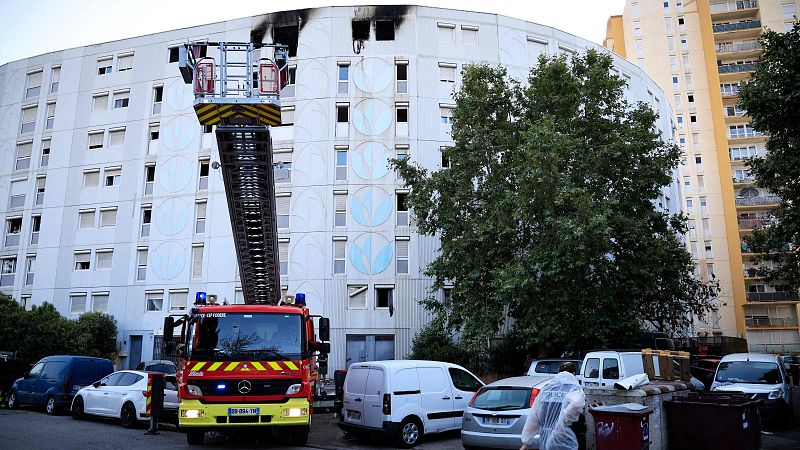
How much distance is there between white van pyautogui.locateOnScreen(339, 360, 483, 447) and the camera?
37.0 feet

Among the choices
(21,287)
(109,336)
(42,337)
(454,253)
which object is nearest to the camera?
(454,253)

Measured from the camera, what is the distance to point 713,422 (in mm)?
9289

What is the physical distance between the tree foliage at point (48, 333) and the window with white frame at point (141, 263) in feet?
9.01

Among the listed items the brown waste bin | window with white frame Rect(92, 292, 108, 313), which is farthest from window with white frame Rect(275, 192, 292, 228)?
the brown waste bin

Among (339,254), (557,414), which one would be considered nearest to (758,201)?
(339,254)

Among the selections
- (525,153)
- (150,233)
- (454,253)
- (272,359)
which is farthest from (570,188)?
(150,233)

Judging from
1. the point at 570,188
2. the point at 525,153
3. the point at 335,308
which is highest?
the point at 525,153

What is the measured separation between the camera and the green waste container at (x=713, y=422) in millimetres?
9047

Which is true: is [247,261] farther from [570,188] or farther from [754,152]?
[754,152]

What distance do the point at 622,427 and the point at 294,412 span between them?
5518 millimetres

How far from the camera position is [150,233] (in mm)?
→ 30969

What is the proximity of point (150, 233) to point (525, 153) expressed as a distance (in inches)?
856

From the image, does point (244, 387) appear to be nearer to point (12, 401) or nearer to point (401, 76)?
point (12, 401)

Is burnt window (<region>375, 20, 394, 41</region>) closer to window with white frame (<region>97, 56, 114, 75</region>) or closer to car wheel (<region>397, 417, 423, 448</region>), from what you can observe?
window with white frame (<region>97, 56, 114, 75</region>)
